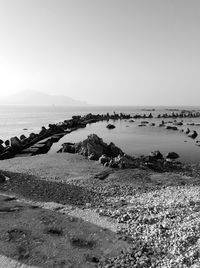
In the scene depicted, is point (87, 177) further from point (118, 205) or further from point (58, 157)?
point (58, 157)

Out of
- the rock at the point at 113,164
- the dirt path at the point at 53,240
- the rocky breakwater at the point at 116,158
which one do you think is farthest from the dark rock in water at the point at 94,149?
the dirt path at the point at 53,240

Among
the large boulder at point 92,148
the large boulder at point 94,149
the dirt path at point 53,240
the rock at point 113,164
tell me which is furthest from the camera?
the large boulder at point 94,149

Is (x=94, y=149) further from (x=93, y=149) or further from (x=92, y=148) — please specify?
(x=92, y=148)

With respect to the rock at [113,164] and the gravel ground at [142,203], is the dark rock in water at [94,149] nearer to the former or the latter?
the rock at [113,164]

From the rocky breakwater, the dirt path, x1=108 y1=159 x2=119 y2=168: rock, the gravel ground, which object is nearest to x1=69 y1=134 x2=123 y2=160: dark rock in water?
the rocky breakwater

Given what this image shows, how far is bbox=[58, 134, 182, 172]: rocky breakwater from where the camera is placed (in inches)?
972

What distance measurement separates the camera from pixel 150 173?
2295 centimetres

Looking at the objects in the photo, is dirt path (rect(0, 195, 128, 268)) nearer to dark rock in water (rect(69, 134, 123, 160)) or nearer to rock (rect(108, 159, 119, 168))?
rock (rect(108, 159, 119, 168))

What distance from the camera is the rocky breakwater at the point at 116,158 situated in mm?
24688

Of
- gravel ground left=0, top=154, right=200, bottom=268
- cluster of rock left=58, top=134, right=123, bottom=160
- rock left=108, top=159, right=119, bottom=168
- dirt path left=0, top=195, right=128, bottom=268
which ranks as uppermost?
cluster of rock left=58, top=134, right=123, bottom=160

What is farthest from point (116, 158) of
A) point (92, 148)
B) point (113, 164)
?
point (92, 148)

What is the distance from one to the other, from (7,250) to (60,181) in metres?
9.60

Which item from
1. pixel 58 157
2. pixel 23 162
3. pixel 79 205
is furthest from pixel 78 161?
pixel 79 205

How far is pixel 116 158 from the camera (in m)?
25.5
